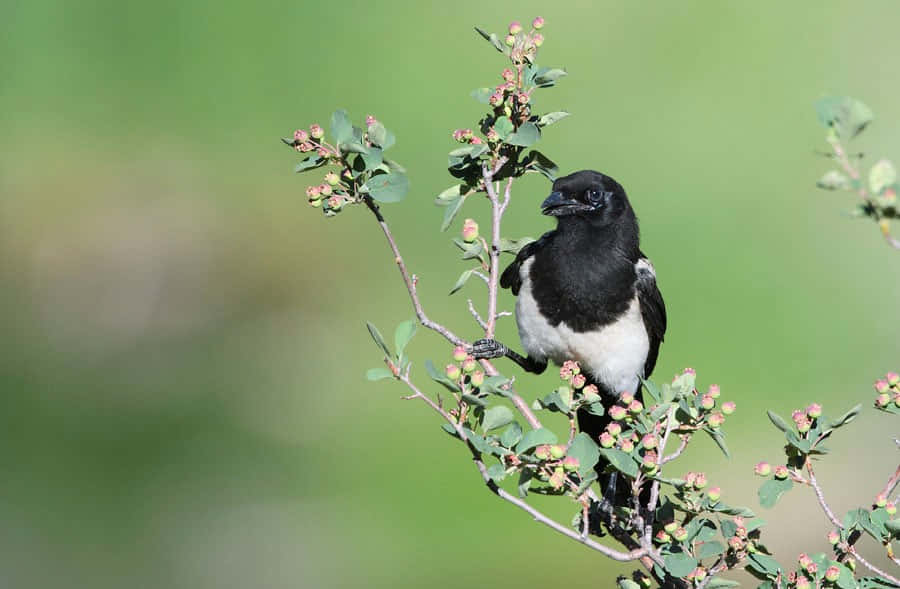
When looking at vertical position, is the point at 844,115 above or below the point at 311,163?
below

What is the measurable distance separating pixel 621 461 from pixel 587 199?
1673mm

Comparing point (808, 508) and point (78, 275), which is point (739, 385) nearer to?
point (808, 508)

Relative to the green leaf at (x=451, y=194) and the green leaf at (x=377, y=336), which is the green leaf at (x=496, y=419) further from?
the green leaf at (x=451, y=194)

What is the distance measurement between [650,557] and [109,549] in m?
5.70

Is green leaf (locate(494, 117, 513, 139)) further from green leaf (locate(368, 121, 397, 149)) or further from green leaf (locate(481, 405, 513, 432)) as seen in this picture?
green leaf (locate(481, 405, 513, 432))

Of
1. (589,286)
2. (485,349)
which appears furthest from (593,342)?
(485,349)

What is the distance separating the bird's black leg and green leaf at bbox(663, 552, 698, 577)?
2.85ft

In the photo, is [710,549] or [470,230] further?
[470,230]

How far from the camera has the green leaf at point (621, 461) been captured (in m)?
2.28

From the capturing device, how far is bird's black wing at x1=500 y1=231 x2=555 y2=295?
159 inches

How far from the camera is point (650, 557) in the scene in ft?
7.84

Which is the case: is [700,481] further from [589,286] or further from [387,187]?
[589,286]

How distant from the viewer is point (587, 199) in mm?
3834

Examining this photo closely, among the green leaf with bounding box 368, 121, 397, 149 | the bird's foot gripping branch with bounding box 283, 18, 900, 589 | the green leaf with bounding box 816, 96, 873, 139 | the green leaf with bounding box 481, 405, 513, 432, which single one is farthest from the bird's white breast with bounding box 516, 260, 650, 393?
the green leaf with bounding box 816, 96, 873, 139
